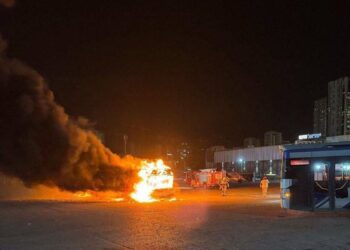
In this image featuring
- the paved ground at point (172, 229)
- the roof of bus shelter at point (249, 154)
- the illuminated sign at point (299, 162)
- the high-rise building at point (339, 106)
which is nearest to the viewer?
the paved ground at point (172, 229)

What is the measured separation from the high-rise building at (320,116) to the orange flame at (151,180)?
2310 inches

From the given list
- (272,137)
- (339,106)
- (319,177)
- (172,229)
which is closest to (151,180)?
(319,177)

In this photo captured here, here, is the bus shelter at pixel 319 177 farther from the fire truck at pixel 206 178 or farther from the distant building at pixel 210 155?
the distant building at pixel 210 155

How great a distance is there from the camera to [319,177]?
19812 mm

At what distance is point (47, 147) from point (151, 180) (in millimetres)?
6703

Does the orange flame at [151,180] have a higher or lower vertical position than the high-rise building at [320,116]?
lower

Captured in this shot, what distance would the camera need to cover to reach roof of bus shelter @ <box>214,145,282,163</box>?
84438 millimetres

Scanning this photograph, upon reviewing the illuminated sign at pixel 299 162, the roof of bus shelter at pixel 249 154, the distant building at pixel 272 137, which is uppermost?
the distant building at pixel 272 137

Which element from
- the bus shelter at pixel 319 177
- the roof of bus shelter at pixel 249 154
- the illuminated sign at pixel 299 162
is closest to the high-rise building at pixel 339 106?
the roof of bus shelter at pixel 249 154

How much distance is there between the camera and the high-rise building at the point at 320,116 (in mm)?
86875

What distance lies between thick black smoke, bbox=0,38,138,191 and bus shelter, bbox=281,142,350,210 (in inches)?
575

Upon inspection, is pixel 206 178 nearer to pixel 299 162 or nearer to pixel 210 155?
pixel 299 162

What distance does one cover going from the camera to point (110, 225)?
16.7 metres

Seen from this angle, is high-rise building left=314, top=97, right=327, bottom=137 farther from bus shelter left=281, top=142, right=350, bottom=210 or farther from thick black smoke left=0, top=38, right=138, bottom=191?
bus shelter left=281, top=142, right=350, bottom=210
